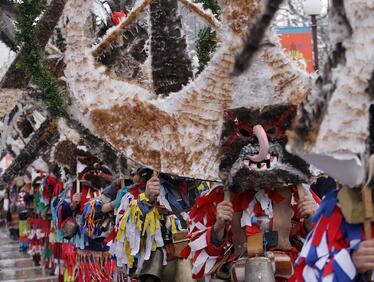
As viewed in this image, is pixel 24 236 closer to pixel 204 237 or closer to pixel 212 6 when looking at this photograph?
pixel 212 6

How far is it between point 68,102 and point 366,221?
4516 millimetres

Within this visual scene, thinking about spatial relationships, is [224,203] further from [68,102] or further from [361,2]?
[68,102]

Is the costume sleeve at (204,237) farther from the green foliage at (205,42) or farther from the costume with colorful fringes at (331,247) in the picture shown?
the green foliage at (205,42)

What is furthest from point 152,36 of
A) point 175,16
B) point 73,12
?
point 73,12

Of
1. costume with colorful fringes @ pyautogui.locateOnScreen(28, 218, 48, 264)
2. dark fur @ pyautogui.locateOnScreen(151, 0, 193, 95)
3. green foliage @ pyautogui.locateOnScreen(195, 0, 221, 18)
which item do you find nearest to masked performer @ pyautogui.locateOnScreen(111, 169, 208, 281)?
dark fur @ pyautogui.locateOnScreen(151, 0, 193, 95)

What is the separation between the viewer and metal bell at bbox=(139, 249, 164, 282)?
21.9 feet

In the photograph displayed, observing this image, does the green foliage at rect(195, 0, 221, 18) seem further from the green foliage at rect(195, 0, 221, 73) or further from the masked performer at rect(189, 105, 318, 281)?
the masked performer at rect(189, 105, 318, 281)

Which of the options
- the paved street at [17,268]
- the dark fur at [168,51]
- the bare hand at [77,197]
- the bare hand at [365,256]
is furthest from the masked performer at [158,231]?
the paved street at [17,268]

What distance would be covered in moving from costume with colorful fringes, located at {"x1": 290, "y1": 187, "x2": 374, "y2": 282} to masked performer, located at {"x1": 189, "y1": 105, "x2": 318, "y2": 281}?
3.48 feet

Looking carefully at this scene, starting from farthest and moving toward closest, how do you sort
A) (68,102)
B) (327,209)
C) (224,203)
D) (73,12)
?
1. (68,102)
2. (73,12)
3. (224,203)
4. (327,209)

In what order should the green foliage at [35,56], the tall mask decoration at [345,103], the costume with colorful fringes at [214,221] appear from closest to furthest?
the tall mask decoration at [345,103]
the costume with colorful fringes at [214,221]
the green foliage at [35,56]

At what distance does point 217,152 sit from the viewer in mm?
5238

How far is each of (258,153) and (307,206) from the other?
37 cm

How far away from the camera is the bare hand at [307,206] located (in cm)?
468
